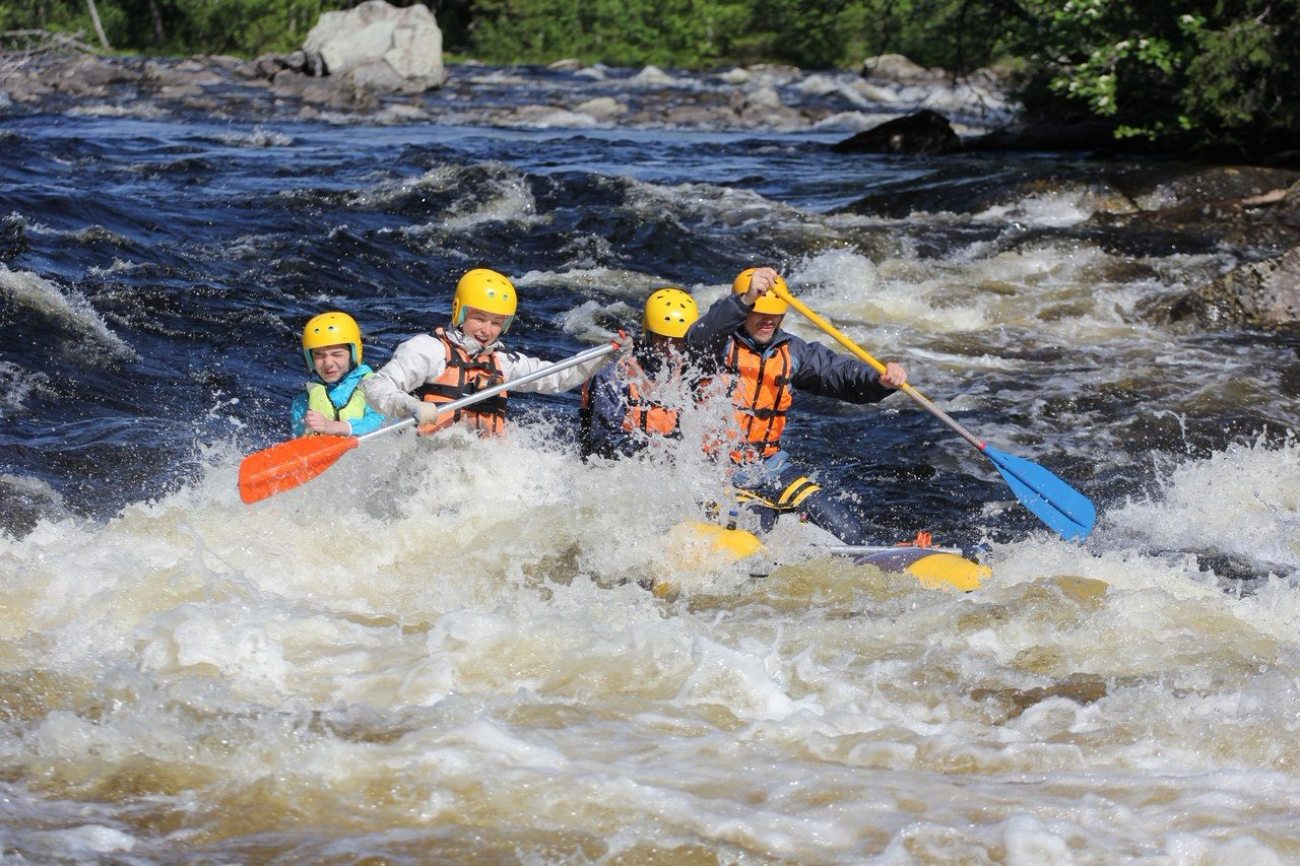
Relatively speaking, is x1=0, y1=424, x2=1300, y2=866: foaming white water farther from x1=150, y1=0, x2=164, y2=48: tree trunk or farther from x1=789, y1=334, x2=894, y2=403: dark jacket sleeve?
x1=150, y1=0, x2=164, y2=48: tree trunk

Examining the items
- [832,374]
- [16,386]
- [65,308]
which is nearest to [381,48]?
[65,308]

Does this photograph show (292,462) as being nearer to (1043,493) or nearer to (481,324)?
(481,324)

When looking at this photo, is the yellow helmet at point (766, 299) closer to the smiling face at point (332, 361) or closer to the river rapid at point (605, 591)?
the river rapid at point (605, 591)

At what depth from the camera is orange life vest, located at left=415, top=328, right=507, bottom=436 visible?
7832mm

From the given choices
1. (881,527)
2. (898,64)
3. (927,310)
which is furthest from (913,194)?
(898,64)

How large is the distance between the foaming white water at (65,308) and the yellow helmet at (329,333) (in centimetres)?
300

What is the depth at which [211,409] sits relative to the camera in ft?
31.6

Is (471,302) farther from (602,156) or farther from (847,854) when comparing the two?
(602,156)

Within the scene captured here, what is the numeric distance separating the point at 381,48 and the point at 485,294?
29.1 m

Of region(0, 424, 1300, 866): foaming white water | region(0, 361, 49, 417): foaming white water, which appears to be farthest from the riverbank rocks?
region(0, 361, 49, 417): foaming white water

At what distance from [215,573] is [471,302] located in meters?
2.23

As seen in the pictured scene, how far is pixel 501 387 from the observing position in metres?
7.53

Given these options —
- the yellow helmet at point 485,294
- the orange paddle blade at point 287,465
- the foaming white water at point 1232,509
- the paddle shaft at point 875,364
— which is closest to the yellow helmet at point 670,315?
the paddle shaft at point 875,364

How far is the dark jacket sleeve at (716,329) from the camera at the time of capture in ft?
24.2
